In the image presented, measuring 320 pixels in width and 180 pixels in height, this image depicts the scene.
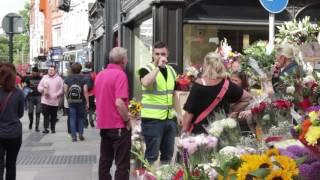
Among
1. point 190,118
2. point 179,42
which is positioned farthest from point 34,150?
point 190,118

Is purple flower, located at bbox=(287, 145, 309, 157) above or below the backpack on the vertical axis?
above

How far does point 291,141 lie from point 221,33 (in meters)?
9.17

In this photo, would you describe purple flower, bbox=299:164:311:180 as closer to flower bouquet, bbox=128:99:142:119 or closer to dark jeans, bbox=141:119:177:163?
dark jeans, bbox=141:119:177:163

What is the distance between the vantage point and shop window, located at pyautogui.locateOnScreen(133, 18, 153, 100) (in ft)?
43.9

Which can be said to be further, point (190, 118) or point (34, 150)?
point (34, 150)

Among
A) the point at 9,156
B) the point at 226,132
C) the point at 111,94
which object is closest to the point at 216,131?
the point at 226,132

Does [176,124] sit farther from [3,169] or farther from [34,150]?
[34,150]

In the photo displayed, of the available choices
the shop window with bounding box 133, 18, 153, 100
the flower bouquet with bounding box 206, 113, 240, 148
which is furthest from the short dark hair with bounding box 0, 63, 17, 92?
the shop window with bounding box 133, 18, 153, 100

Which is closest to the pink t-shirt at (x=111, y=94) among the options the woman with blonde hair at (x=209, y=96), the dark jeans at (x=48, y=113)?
the woman with blonde hair at (x=209, y=96)

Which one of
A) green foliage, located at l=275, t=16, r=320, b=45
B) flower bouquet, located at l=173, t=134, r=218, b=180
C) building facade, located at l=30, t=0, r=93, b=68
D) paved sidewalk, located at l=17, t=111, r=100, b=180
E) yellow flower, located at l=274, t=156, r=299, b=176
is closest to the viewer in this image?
yellow flower, located at l=274, t=156, r=299, b=176

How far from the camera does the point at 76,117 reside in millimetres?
13570

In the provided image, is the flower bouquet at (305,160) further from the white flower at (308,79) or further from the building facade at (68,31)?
the building facade at (68,31)

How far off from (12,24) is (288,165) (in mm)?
13261

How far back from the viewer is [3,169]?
283 inches
